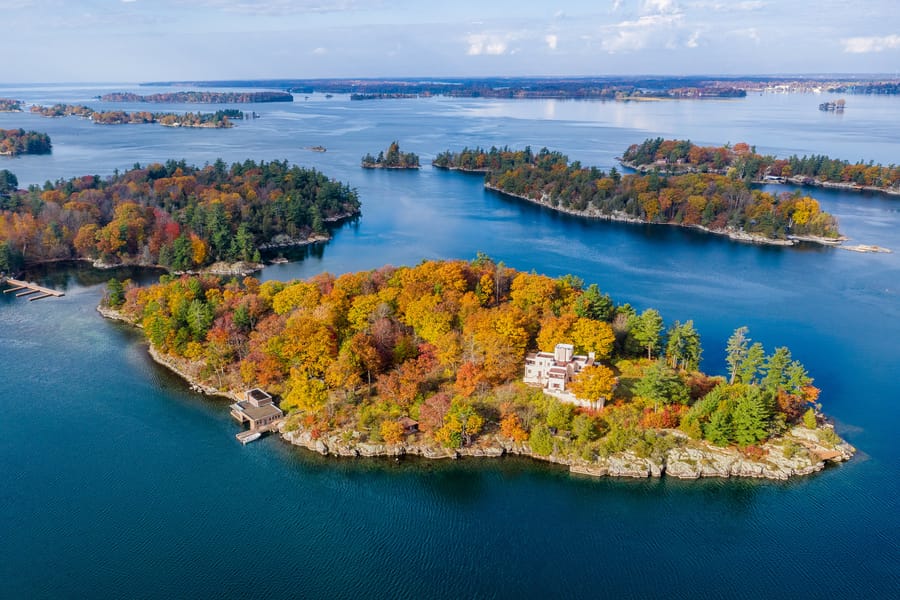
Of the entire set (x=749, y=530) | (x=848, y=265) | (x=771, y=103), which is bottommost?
(x=749, y=530)

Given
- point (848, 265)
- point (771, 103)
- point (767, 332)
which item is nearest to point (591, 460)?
point (767, 332)

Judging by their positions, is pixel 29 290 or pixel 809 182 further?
pixel 809 182

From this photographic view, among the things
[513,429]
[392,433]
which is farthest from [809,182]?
[392,433]

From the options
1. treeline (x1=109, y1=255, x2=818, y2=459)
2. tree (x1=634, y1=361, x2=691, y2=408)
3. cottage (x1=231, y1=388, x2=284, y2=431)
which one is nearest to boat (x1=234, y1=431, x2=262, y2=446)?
cottage (x1=231, y1=388, x2=284, y2=431)

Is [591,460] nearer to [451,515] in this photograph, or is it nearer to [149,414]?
[451,515]

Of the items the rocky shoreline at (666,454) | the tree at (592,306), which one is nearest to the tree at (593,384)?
the rocky shoreline at (666,454)

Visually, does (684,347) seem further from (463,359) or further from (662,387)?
(463,359)
